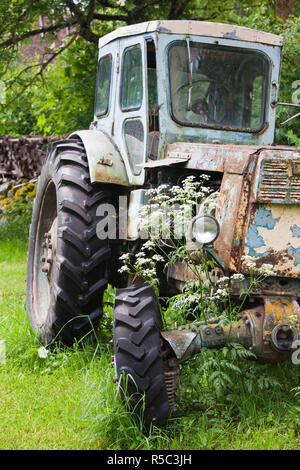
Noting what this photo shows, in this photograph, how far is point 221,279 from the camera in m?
3.53

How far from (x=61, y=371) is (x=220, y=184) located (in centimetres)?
165

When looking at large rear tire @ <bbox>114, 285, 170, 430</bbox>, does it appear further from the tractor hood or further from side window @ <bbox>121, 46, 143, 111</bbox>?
side window @ <bbox>121, 46, 143, 111</bbox>

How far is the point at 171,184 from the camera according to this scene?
4.52 m

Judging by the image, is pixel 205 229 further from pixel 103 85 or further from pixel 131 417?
pixel 103 85

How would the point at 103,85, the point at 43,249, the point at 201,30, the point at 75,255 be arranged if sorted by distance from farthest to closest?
the point at 43,249, the point at 103,85, the point at 201,30, the point at 75,255

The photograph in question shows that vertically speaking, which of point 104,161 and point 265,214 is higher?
point 104,161

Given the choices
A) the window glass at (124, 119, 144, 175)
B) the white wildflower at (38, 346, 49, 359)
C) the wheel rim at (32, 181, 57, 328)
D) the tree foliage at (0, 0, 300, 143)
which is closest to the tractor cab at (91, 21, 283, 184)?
the window glass at (124, 119, 144, 175)

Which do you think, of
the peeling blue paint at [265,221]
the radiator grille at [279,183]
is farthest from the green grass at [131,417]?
the radiator grille at [279,183]

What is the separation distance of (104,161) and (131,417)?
1.99m

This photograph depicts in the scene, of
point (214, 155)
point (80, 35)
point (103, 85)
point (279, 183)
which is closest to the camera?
point (279, 183)

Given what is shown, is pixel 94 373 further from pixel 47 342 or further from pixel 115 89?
pixel 115 89

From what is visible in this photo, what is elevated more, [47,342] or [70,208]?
[70,208]

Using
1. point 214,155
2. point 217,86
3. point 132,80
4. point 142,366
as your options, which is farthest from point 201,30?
point 142,366
